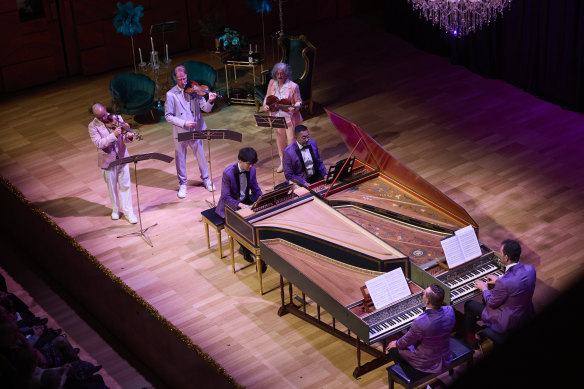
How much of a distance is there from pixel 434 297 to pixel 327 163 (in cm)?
376

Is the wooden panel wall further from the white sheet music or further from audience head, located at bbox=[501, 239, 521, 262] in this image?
audience head, located at bbox=[501, 239, 521, 262]

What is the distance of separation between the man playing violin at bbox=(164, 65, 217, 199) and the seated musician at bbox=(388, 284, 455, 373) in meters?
3.01

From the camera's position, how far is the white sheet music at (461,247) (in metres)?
4.84

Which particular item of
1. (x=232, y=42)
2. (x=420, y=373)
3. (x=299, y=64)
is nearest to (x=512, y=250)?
(x=420, y=373)

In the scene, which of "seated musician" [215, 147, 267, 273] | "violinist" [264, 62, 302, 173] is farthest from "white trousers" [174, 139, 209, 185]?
"seated musician" [215, 147, 267, 273]

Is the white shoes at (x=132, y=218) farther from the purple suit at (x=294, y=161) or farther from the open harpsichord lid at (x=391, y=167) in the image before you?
the open harpsichord lid at (x=391, y=167)

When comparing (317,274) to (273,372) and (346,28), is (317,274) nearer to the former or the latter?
(273,372)

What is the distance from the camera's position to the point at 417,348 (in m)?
4.41

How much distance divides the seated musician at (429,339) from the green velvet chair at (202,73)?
552cm

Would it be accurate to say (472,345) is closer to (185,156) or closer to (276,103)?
(276,103)

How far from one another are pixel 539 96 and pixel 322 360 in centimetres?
544

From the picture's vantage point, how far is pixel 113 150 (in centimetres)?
664

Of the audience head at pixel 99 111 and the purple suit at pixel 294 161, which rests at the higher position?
the audience head at pixel 99 111

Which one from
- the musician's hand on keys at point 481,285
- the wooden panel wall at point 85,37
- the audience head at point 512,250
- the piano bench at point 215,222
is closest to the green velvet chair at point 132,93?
the wooden panel wall at point 85,37
